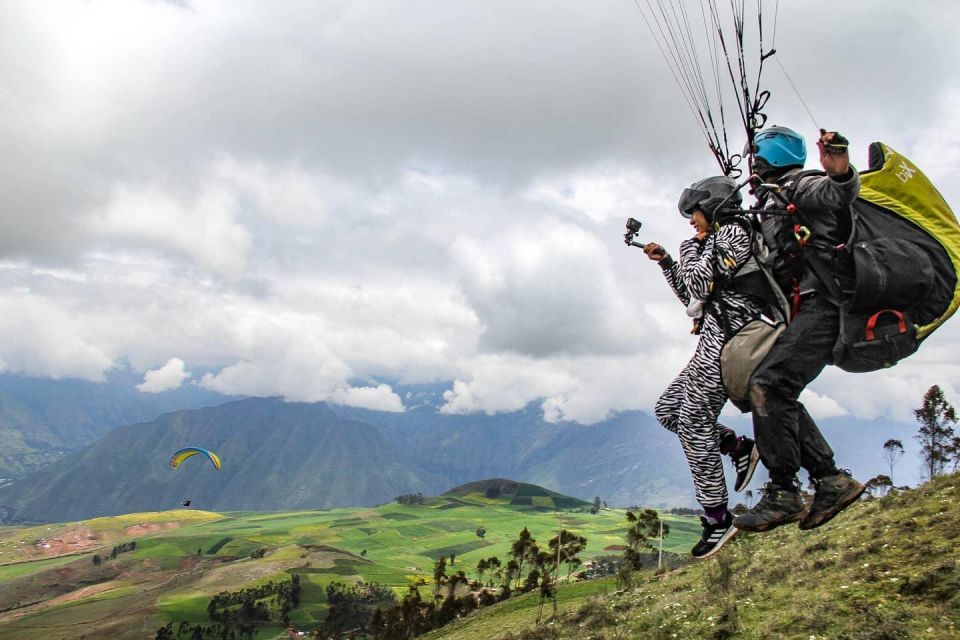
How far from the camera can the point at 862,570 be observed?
11062 millimetres

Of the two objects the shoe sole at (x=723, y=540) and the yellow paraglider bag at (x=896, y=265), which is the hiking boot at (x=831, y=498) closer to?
the shoe sole at (x=723, y=540)

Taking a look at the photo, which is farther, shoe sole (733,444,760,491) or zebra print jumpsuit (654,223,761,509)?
shoe sole (733,444,760,491)

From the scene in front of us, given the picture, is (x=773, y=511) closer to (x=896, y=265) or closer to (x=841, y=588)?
(x=896, y=265)

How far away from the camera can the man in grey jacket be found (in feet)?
14.0

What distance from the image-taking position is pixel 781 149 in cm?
477

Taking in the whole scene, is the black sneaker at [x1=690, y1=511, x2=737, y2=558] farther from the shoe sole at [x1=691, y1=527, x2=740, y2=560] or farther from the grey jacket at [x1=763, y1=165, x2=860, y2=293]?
the grey jacket at [x1=763, y1=165, x2=860, y2=293]

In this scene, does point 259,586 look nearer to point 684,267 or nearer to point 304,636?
point 304,636

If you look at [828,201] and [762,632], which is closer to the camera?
[828,201]

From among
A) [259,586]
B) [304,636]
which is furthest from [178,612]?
[304,636]

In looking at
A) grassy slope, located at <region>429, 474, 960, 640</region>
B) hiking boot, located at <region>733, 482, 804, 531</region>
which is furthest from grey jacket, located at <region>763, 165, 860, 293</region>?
grassy slope, located at <region>429, 474, 960, 640</region>

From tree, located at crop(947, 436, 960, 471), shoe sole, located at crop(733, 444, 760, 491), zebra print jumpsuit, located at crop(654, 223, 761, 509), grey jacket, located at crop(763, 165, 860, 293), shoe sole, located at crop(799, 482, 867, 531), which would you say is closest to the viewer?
grey jacket, located at crop(763, 165, 860, 293)

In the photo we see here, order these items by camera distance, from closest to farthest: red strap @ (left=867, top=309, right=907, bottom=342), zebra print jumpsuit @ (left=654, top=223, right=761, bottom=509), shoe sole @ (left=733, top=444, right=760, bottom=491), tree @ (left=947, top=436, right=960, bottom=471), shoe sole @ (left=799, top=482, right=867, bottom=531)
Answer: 1. red strap @ (left=867, top=309, right=907, bottom=342)
2. shoe sole @ (left=799, top=482, right=867, bottom=531)
3. zebra print jumpsuit @ (left=654, top=223, right=761, bottom=509)
4. shoe sole @ (left=733, top=444, right=760, bottom=491)
5. tree @ (left=947, top=436, right=960, bottom=471)

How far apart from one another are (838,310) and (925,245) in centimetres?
69

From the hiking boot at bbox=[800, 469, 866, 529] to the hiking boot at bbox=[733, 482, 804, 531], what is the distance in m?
0.09
